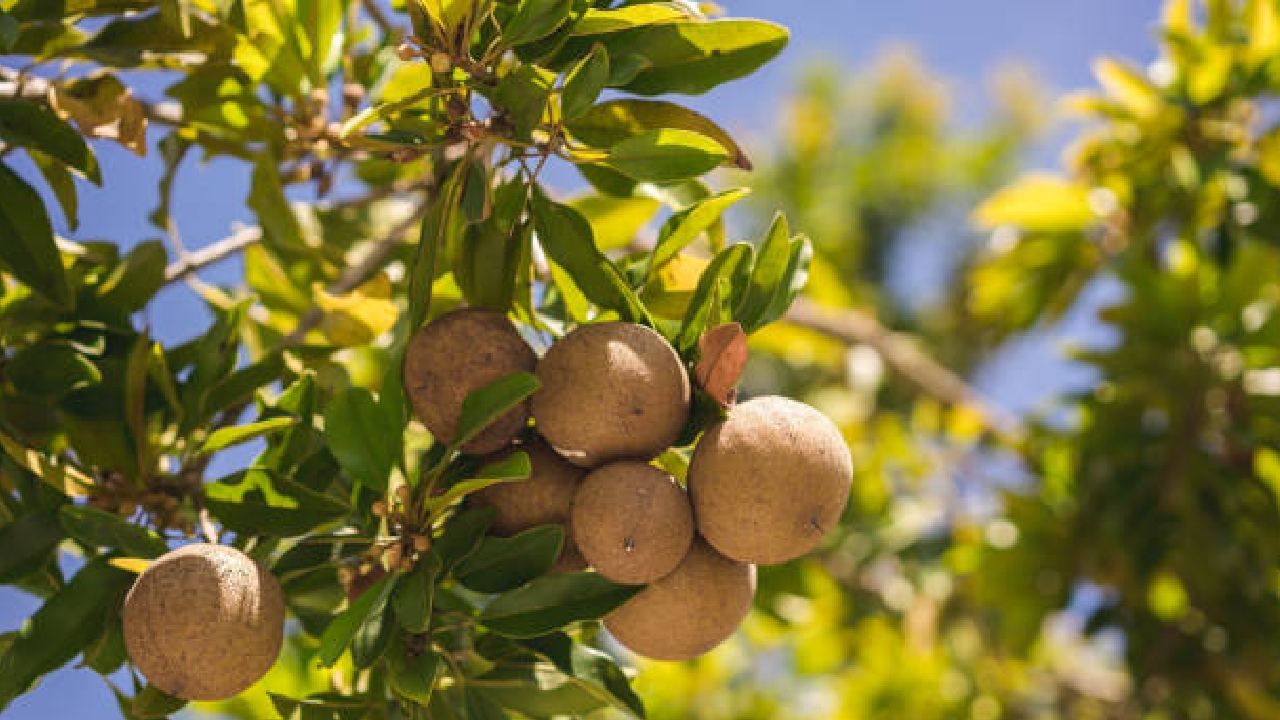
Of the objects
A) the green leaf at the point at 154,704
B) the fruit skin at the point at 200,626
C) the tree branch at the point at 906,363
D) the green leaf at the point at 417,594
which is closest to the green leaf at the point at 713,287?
the green leaf at the point at 417,594

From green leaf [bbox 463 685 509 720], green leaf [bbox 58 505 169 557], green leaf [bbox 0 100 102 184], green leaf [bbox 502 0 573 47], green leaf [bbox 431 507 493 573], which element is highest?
green leaf [bbox 502 0 573 47]

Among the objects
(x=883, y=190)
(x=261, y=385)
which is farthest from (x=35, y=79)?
(x=883, y=190)

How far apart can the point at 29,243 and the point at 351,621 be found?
0.60m

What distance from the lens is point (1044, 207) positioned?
2816 millimetres

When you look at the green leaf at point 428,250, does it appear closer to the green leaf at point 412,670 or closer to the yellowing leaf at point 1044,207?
the green leaf at point 412,670

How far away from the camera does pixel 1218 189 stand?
8.38ft

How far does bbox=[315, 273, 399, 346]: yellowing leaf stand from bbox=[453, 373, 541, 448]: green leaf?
39 cm

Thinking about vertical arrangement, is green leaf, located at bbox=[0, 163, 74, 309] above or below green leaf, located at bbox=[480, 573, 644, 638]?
above

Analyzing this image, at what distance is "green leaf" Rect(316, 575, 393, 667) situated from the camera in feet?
3.36

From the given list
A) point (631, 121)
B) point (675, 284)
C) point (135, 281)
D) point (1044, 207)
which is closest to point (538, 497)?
point (675, 284)

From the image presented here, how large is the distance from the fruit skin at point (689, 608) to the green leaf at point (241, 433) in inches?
14.8

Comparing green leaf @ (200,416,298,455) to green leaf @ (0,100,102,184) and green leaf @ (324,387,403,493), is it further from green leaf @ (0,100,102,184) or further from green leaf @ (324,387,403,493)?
green leaf @ (0,100,102,184)

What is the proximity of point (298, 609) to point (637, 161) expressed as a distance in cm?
64

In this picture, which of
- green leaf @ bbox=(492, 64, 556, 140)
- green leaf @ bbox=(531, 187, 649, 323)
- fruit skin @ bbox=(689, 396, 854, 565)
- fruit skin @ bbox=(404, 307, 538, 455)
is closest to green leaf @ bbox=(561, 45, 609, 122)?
green leaf @ bbox=(492, 64, 556, 140)
